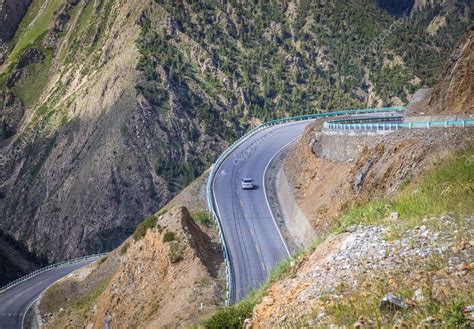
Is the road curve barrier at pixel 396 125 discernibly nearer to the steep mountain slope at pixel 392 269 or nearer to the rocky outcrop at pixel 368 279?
the steep mountain slope at pixel 392 269

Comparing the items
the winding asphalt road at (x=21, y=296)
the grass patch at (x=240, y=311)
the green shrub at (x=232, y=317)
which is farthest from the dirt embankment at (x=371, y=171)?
the winding asphalt road at (x=21, y=296)

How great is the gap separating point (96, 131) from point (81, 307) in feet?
314

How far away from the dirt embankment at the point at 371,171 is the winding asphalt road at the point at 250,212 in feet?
11.0

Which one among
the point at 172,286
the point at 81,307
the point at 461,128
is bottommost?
the point at 81,307

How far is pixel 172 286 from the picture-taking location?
2958 centimetres

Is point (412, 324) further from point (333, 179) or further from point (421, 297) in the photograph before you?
point (333, 179)

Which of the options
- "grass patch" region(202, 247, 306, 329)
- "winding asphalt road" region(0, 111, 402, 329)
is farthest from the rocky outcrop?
"winding asphalt road" region(0, 111, 402, 329)

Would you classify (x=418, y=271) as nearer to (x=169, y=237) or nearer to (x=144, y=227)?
(x=169, y=237)

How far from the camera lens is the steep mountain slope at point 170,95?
127000mm

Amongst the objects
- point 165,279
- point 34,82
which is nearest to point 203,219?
point 165,279

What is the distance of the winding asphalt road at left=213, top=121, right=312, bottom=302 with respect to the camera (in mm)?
34094

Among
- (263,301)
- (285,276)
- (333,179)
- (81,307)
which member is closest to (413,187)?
(285,276)

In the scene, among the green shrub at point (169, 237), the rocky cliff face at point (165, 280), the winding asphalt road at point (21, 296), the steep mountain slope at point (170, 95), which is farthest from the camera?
the steep mountain slope at point (170, 95)

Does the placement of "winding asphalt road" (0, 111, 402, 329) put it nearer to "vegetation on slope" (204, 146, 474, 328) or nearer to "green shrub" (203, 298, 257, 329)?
"vegetation on slope" (204, 146, 474, 328)
